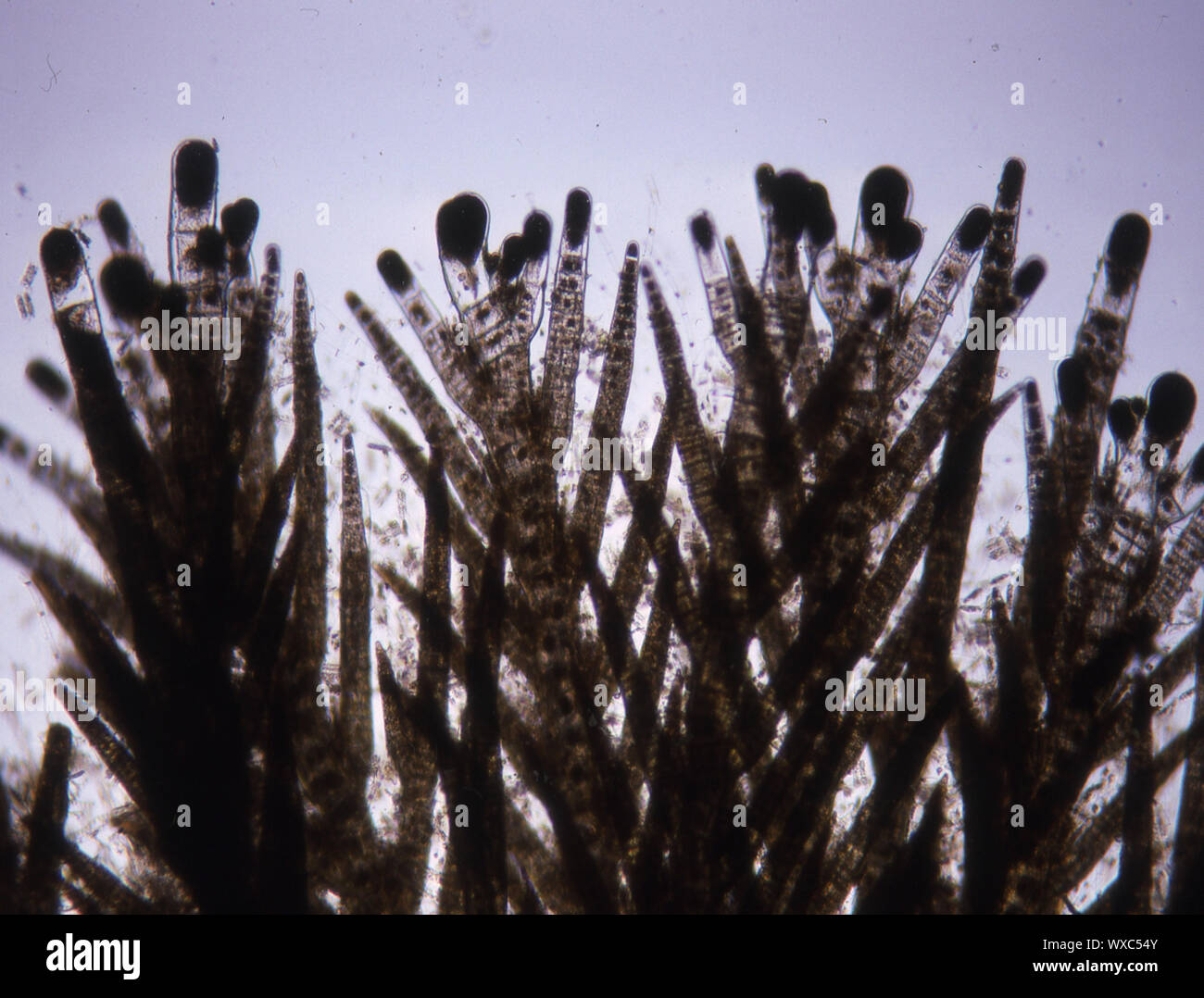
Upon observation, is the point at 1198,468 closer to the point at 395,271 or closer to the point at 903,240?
the point at 903,240

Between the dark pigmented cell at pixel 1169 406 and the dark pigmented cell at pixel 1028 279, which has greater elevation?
the dark pigmented cell at pixel 1028 279

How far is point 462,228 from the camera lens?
2.34m

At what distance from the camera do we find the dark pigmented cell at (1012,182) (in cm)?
245

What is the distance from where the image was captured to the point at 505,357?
2354mm

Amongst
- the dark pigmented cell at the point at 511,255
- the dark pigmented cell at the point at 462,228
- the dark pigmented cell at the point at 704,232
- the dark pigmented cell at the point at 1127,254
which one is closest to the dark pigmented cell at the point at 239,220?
the dark pigmented cell at the point at 462,228

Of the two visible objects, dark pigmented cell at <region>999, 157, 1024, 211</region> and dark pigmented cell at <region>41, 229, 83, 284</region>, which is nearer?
dark pigmented cell at <region>41, 229, 83, 284</region>

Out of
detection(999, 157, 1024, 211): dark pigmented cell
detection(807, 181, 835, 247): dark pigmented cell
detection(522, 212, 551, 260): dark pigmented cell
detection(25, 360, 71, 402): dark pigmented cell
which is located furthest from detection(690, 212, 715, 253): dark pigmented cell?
detection(25, 360, 71, 402): dark pigmented cell

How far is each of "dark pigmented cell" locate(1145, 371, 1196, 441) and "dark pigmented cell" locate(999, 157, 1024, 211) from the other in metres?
0.64

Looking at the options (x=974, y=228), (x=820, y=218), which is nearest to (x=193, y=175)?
(x=820, y=218)

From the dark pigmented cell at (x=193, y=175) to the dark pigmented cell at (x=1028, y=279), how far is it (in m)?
2.26

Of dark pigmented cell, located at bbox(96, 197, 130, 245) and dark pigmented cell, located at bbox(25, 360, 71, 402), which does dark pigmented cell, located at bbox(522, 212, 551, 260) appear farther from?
dark pigmented cell, located at bbox(25, 360, 71, 402)

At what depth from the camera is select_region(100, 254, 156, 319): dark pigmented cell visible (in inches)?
92.1

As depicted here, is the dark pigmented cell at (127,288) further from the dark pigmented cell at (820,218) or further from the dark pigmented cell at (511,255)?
the dark pigmented cell at (820,218)
